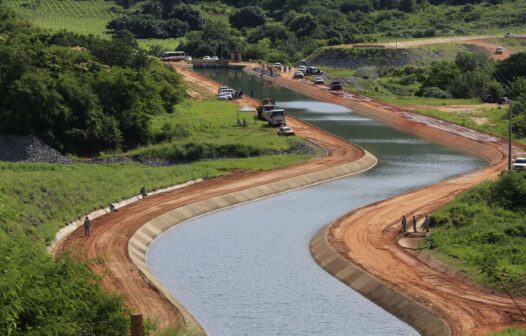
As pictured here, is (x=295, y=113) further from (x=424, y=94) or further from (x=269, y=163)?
(x=269, y=163)

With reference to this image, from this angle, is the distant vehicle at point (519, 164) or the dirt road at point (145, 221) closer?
the dirt road at point (145, 221)

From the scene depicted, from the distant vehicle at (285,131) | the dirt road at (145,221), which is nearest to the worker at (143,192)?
the dirt road at (145,221)

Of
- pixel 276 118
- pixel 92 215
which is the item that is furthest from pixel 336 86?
pixel 92 215

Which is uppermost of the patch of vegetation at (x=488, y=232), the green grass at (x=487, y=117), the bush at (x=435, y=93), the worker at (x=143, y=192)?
the patch of vegetation at (x=488, y=232)

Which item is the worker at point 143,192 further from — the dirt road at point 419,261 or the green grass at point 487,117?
the green grass at point 487,117

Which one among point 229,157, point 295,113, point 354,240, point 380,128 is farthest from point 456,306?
point 295,113

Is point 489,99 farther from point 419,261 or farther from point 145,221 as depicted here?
point 419,261
